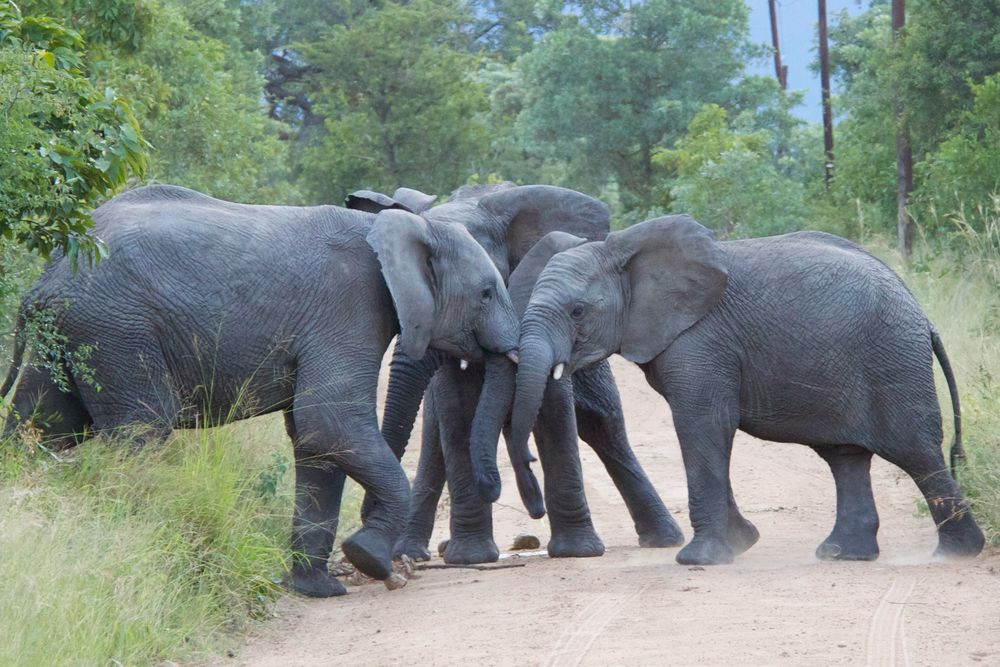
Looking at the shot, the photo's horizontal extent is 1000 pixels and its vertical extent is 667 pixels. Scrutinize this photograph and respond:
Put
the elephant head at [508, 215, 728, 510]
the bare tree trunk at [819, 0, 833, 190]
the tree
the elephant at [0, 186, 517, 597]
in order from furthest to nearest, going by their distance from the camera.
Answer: the tree < the bare tree trunk at [819, 0, 833, 190] < the elephant head at [508, 215, 728, 510] < the elephant at [0, 186, 517, 597]

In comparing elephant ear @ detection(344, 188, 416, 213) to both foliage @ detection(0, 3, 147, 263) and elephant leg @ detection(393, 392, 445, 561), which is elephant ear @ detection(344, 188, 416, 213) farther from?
foliage @ detection(0, 3, 147, 263)

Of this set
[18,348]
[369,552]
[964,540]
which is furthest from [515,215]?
[964,540]

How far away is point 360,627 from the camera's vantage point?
285 inches

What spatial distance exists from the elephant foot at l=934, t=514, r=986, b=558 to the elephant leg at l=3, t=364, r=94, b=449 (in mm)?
4517

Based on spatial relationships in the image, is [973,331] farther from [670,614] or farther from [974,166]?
[670,614]

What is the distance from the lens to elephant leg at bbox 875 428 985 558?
832cm

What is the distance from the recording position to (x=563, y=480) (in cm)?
938

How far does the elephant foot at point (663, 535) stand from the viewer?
9.80 m

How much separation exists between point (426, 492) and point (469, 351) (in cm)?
157

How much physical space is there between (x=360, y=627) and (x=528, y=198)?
365 centimetres

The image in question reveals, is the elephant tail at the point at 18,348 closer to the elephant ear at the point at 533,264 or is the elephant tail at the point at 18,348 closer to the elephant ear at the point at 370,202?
the elephant ear at the point at 370,202

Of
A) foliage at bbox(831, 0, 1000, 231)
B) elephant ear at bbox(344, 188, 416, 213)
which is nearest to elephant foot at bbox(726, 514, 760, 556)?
elephant ear at bbox(344, 188, 416, 213)

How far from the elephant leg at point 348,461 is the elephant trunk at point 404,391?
1113 millimetres

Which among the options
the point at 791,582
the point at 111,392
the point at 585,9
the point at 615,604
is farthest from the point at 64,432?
the point at 585,9
